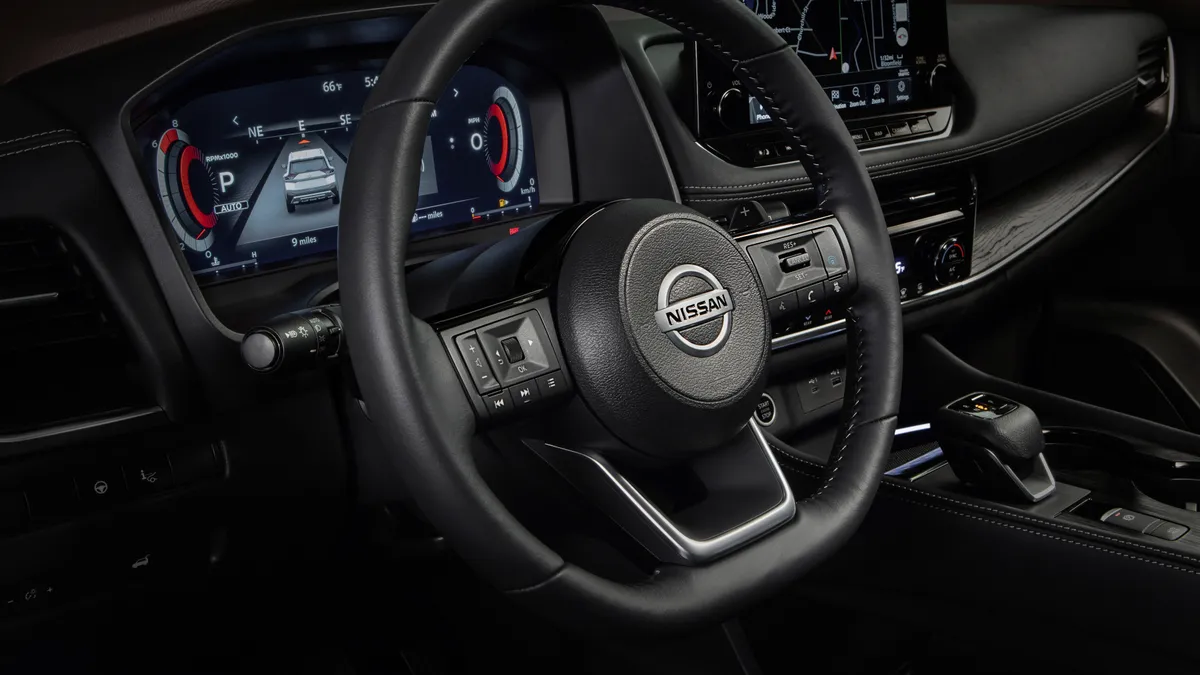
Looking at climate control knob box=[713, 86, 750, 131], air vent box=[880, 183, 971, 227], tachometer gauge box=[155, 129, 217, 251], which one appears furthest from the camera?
air vent box=[880, 183, 971, 227]

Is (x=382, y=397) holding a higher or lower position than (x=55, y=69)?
lower

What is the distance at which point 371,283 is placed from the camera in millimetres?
808

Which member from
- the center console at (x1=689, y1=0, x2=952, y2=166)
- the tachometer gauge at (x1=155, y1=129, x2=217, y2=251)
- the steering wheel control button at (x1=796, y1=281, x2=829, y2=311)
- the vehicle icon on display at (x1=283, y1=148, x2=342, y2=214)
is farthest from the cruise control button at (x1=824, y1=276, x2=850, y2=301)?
the tachometer gauge at (x1=155, y1=129, x2=217, y2=251)

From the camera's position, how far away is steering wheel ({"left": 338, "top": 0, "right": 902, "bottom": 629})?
0.82 m

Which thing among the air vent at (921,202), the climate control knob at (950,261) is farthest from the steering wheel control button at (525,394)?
the climate control knob at (950,261)

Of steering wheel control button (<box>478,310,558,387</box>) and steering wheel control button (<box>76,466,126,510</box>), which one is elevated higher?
steering wheel control button (<box>478,310,558,387</box>)

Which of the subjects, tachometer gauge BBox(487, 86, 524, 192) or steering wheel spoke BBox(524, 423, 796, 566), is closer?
steering wheel spoke BBox(524, 423, 796, 566)

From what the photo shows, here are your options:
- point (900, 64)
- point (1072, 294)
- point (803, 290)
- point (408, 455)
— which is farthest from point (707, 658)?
point (1072, 294)

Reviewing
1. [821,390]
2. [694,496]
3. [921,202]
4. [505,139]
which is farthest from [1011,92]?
[694,496]

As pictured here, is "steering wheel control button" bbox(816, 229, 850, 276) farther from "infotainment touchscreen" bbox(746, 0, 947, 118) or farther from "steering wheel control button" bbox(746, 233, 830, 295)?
"infotainment touchscreen" bbox(746, 0, 947, 118)

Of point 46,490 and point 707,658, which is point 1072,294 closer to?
point 707,658

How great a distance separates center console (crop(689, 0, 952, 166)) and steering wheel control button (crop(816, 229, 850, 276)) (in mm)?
433

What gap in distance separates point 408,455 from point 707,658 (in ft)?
2.59

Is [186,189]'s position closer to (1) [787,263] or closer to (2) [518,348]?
(2) [518,348]
